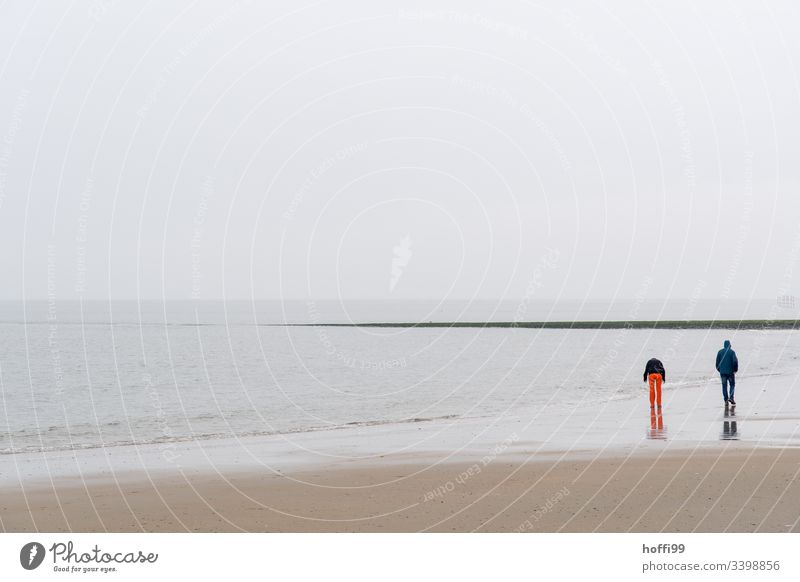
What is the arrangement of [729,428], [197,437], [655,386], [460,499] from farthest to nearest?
[655,386], [197,437], [729,428], [460,499]

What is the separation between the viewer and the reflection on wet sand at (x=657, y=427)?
63.0 ft

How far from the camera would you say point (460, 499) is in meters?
12.3

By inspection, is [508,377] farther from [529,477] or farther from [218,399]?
[529,477]

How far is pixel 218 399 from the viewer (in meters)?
37.2

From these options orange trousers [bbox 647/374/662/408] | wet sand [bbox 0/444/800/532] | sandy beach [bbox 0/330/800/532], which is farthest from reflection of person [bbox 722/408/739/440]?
wet sand [bbox 0/444/800/532]

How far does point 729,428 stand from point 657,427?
1.74 meters

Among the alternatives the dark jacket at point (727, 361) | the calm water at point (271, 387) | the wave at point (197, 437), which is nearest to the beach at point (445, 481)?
the wave at point (197, 437)

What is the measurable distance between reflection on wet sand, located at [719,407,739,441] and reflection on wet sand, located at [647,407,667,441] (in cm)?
131

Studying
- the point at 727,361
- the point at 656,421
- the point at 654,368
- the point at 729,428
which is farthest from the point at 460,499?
the point at 727,361

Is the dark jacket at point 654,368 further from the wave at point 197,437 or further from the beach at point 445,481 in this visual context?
the wave at point 197,437

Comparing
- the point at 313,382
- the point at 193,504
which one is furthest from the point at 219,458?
the point at 313,382

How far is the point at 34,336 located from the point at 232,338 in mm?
25079

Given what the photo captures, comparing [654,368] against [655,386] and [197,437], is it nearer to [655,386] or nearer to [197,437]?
[655,386]

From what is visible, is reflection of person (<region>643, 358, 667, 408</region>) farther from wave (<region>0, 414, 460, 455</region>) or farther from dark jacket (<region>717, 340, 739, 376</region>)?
wave (<region>0, 414, 460, 455</region>)
